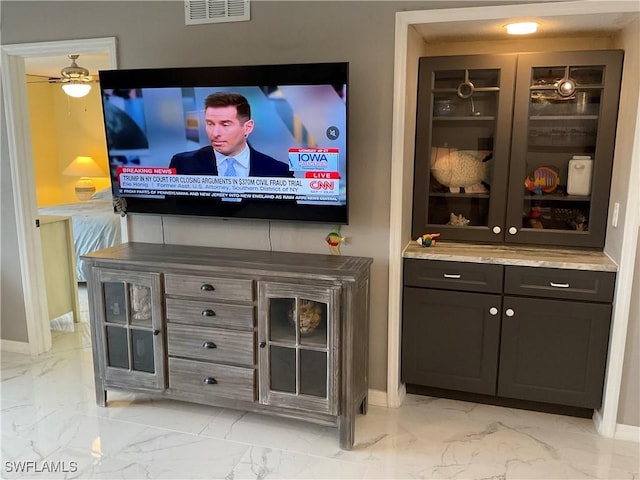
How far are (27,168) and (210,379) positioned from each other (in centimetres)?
202

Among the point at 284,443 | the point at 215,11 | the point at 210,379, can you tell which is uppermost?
the point at 215,11

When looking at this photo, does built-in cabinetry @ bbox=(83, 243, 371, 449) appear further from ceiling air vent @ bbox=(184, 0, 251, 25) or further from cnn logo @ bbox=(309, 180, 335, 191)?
ceiling air vent @ bbox=(184, 0, 251, 25)

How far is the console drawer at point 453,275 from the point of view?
2.79 meters

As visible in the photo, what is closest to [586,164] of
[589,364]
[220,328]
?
[589,364]

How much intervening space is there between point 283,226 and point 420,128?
97 centimetres

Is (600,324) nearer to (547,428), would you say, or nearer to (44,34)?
(547,428)

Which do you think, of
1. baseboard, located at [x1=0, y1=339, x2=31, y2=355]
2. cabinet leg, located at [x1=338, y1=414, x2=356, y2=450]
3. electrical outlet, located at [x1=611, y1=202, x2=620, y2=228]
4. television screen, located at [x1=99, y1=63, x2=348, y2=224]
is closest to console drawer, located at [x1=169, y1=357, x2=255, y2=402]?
cabinet leg, located at [x1=338, y1=414, x2=356, y2=450]

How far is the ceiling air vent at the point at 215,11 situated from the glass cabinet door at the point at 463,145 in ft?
3.43

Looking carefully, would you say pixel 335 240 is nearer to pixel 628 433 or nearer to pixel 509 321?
pixel 509 321

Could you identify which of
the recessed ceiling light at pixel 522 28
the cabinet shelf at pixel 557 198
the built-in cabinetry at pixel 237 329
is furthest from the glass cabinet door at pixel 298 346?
the recessed ceiling light at pixel 522 28

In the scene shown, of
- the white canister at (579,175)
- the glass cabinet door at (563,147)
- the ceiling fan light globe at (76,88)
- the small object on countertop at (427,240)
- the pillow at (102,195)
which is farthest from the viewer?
the pillow at (102,195)

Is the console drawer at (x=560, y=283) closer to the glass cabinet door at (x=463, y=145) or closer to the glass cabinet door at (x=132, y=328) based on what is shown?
the glass cabinet door at (x=463, y=145)

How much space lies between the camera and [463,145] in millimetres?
3094

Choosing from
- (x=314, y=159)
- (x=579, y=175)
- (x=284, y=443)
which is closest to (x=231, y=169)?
(x=314, y=159)
